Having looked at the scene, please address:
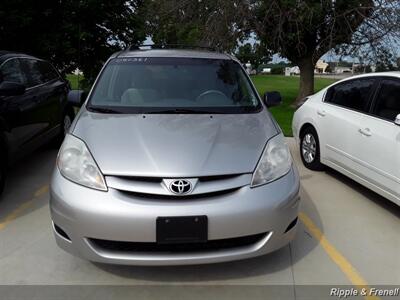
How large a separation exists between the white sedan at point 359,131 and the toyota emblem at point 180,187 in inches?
91.9

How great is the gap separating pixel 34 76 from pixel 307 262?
4468 mm

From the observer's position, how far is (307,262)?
360 centimetres

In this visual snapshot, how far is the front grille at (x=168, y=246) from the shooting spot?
2.98 metres

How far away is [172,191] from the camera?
9.59ft

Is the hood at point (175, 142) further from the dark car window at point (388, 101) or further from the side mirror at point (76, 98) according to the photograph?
the dark car window at point (388, 101)

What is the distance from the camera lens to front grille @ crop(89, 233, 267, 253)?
2984 mm

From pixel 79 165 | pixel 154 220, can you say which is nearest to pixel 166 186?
pixel 154 220

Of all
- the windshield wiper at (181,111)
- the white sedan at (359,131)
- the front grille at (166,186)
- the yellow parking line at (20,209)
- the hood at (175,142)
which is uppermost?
the windshield wiper at (181,111)

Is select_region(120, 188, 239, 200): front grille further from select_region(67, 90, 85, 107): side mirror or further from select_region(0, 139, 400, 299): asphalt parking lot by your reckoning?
select_region(67, 90, 85, 107): side mirror

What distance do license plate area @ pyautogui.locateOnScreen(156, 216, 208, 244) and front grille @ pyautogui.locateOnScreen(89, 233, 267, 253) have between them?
10 cm

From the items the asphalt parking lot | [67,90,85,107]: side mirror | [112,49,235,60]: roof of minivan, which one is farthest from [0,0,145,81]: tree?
the asphalt parking lot

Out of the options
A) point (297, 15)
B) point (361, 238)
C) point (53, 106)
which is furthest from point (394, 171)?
point (297, 15)

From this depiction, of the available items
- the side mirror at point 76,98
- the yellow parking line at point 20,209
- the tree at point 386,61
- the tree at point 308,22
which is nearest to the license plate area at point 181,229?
the yellow parking line at point 20,209

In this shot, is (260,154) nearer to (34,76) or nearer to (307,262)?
(307,262)
